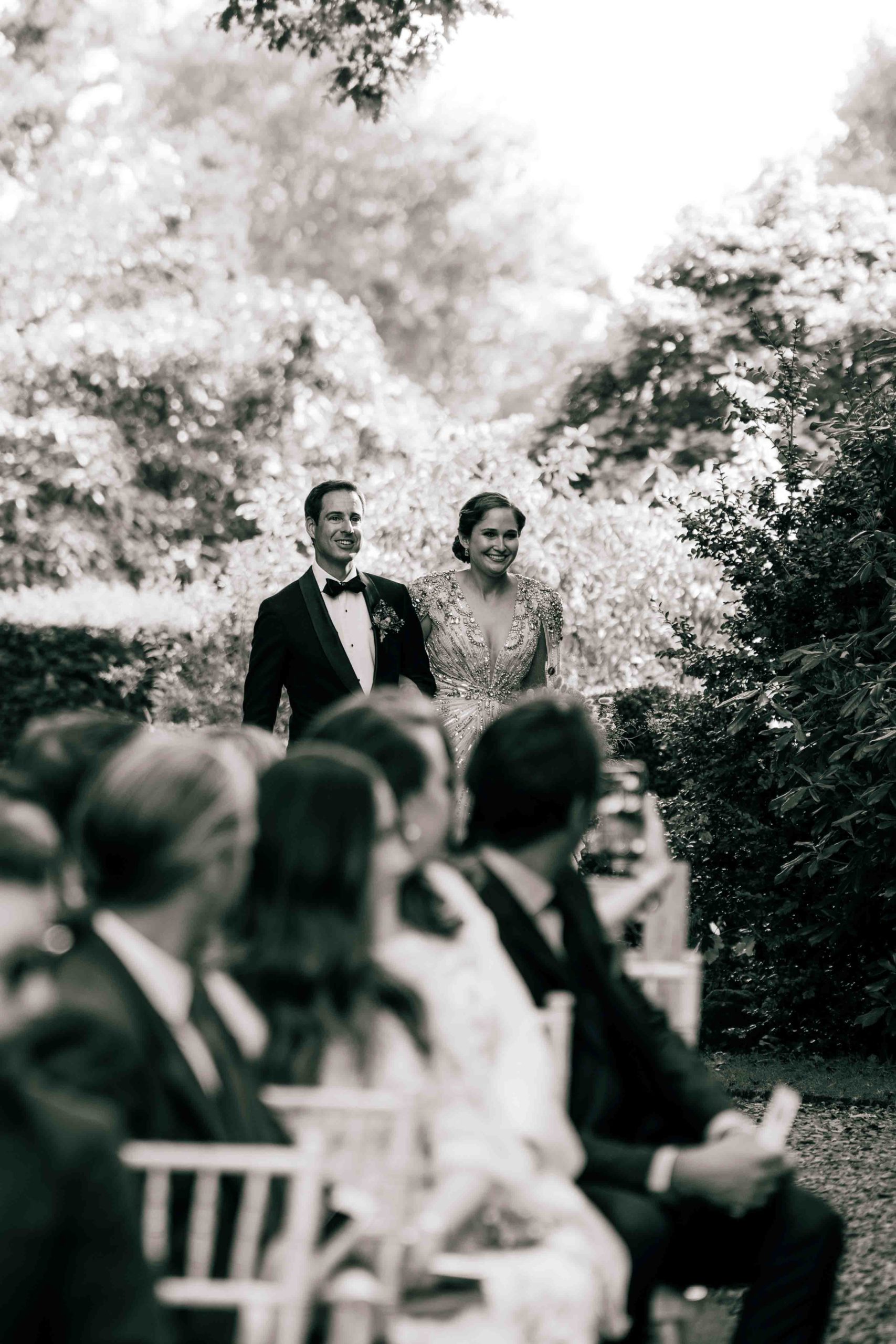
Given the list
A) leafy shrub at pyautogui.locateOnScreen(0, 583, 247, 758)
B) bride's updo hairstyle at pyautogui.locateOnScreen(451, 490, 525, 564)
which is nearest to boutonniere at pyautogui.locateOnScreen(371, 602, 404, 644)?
bride's updo hairstyle at pyautogui.locateOnScreen(451, 490, 525, 564)

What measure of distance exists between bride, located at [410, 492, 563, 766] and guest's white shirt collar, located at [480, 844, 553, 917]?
389 centimetres

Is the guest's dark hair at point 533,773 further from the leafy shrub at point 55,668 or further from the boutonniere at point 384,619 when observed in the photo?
the leafy shrub at point 55,668

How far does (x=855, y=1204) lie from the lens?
5453 millimetres

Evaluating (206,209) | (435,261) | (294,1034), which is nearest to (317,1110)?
(294,1034)

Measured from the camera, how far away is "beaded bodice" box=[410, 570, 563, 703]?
7.21 meters

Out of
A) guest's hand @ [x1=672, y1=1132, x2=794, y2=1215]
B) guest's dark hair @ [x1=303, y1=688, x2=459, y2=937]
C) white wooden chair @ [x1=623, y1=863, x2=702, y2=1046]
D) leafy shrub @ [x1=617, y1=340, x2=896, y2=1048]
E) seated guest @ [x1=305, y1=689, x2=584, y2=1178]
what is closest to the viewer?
seated guest @ [x1=305, y1=689, x2=584, y2=1178]

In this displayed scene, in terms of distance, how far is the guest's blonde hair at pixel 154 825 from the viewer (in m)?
2.09

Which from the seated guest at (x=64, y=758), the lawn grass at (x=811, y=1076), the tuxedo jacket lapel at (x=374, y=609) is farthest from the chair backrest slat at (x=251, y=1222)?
the lawn grass at (x=811, y=1076)

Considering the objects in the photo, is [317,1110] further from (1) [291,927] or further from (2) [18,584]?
(2) [18,584]

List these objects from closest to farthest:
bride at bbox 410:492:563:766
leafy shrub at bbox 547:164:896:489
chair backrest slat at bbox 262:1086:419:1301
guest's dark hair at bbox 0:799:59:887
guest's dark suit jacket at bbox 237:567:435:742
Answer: guest's dark hair at bbox 0:799:59:887 → chair backrest slat at bbox 262:1086:419:1301 → guest's dark suit jacket at bbox 237:567:435:742 → bride at bbox 410:492:563:766 → leafy shrub at bbox 547:164:896:489

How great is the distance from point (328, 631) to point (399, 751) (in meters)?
3.89

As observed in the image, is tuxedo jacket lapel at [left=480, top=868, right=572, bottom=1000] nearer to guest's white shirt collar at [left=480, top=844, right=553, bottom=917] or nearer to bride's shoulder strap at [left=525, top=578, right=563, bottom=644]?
guest's white shirt collar at [left=480, top=844, right=553, bottom=917]

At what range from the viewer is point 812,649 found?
24.5 ft

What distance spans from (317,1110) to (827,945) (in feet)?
19.6
